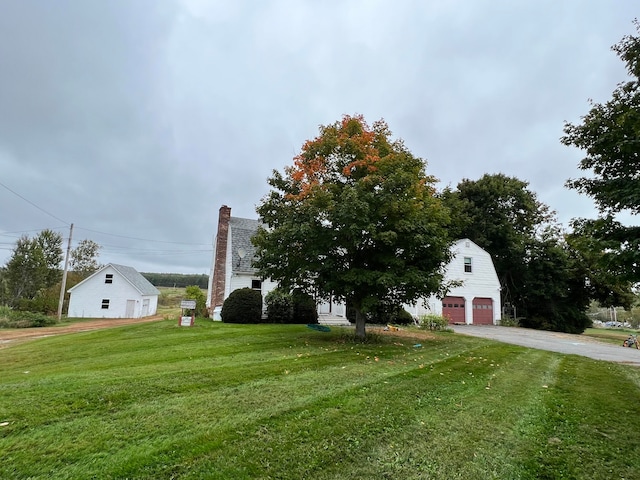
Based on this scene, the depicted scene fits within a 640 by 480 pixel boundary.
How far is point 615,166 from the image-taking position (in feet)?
23.9

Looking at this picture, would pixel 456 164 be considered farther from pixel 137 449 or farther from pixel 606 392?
pixel 137 449

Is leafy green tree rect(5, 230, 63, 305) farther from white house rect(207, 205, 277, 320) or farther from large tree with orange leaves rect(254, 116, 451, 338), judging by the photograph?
large tree with orange leaves rect(254, 116, 451, 338)

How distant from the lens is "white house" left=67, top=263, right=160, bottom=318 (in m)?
32.8

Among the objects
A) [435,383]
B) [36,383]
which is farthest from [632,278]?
[36,383]

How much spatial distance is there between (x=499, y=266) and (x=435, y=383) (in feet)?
99.0

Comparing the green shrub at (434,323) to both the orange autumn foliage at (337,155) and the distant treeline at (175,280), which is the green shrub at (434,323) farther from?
the distant treeline at (175,280)

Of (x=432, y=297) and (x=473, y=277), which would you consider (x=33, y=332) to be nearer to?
(x=432, y=297)

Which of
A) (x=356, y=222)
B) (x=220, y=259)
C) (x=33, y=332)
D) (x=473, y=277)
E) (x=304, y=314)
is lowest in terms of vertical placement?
(x=33, y=332)

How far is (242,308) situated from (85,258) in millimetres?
42022

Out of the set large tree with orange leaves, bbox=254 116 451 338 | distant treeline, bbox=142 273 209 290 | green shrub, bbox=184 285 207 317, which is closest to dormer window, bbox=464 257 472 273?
large tree with orange leaves, bbox=254 116 451 338

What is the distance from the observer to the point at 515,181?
3319 cm

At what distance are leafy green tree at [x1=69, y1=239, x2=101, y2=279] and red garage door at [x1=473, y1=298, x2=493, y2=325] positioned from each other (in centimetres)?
5052

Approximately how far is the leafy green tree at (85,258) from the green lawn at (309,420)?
47250 millimetres

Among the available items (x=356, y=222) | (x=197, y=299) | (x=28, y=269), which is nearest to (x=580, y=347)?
(x=356, y=222)
